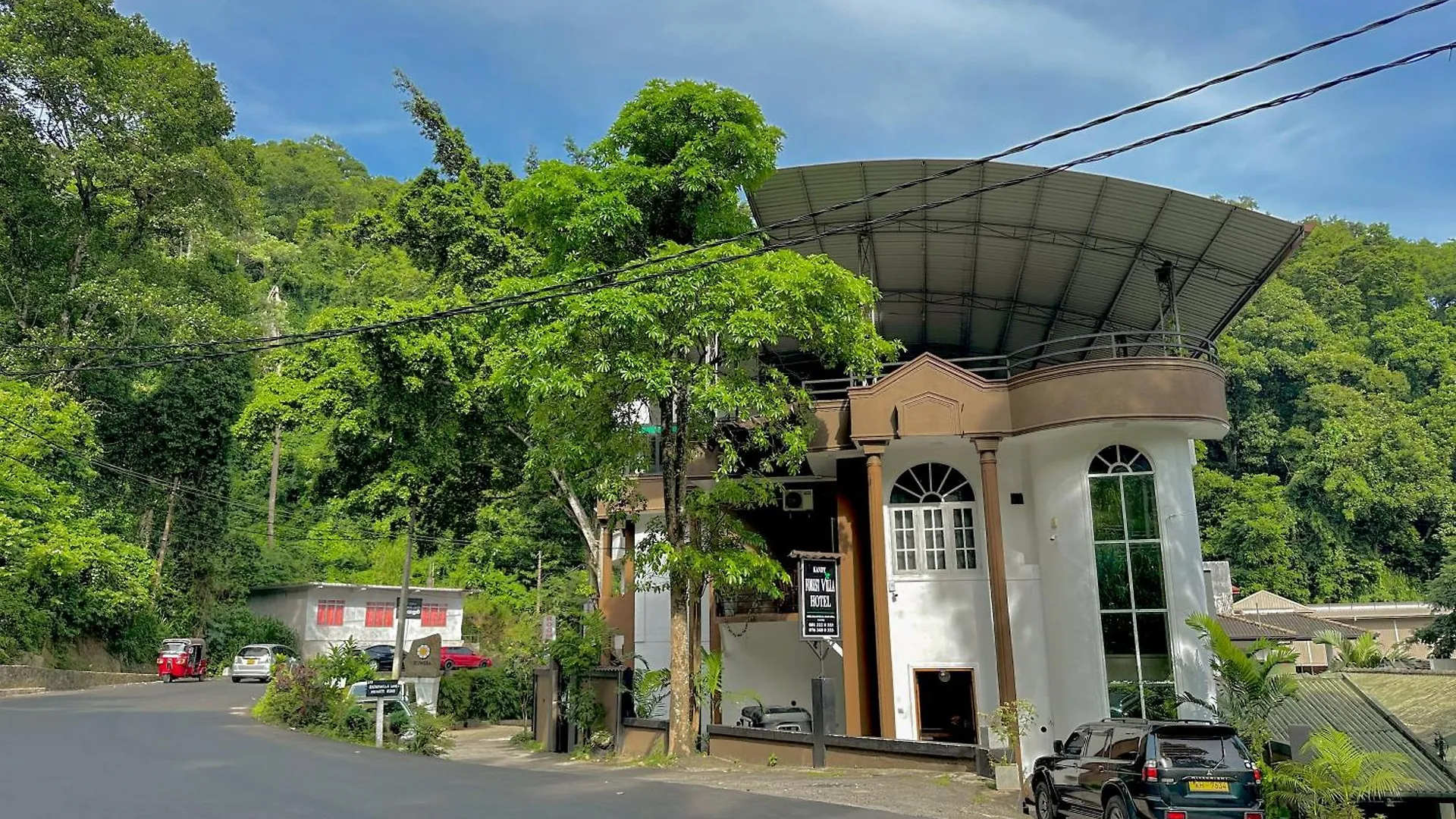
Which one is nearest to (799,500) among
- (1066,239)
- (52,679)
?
(1066,239)

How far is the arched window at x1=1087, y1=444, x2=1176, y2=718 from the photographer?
654 inches

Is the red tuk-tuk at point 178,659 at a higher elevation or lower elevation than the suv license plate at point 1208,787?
higher

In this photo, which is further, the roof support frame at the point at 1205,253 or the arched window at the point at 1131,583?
the roof support frame at the point at 1205,253

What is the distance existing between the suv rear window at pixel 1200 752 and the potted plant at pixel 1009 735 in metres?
4.14

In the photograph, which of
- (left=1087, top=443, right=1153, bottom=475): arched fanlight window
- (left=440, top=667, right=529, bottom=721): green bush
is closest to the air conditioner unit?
(left=1087, top=443, right=1153, bottom=475): arched fanlight window

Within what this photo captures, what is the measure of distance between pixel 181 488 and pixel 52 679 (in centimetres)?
1248

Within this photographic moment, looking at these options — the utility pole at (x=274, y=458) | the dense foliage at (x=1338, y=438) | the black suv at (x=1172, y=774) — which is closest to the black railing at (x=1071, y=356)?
the black suv at (x=1172, y=774)

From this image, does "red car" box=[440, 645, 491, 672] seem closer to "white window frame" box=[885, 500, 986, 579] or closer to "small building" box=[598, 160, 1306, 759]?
"small building" box=[598, 160, 1306, 759]

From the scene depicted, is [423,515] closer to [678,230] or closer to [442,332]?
[442,332]

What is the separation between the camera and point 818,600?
1780 cm

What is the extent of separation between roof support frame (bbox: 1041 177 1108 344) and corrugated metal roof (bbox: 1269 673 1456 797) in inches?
309

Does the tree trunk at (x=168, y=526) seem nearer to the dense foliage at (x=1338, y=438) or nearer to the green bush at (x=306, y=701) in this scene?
the green bush at (x=306, y=701)

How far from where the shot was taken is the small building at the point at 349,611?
4434 cm

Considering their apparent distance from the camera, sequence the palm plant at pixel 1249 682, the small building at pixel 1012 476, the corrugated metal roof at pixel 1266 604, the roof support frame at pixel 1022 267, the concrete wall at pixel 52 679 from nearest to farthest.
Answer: the palm plant at pixel 1249 682
the small building at pixel 1012 476
the roof support frame at pixel 1022 267
the concrete wall at pixel 52 679
the corrugated metal roof at pixel 1266 604
